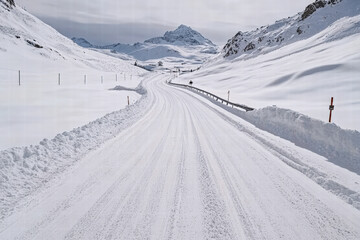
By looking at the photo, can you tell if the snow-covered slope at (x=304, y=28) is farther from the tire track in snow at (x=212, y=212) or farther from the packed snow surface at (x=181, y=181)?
the tire track in snow at (x=212, y=212)

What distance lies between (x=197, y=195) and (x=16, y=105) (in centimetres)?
1524

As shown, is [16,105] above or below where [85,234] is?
above

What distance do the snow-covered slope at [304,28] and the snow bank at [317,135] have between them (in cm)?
8571

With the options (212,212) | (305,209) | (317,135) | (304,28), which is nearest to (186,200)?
(212,212)

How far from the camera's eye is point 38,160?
7.11 meters

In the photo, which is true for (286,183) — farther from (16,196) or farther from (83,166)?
(16,196)

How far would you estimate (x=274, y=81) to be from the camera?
125ft

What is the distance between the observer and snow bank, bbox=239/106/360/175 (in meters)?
7.59

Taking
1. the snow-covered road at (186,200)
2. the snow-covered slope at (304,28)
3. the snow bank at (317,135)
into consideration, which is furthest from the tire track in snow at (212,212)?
the snow-covered slope at (304,28)

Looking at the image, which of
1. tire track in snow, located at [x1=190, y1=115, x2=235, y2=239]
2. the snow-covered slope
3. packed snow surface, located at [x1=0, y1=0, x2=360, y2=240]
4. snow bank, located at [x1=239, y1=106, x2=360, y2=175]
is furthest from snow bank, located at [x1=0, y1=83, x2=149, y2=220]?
the snow-covered slope

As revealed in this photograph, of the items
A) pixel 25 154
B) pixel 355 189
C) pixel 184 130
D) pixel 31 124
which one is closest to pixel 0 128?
pixel 31 124

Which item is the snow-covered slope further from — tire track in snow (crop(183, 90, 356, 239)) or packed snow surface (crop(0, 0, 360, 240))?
tire track in snow (crop(183, 90, 356, 239))

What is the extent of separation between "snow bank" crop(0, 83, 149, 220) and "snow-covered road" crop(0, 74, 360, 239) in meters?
0.34

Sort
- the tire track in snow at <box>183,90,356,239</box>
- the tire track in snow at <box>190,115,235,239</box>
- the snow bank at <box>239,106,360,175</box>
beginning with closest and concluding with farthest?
the tire track in snow at <box>190,115,235,239</box> → the tire track in snow at <box>183,90,356,239</box> → the snow bank at <box>239,106,360,175</box>
